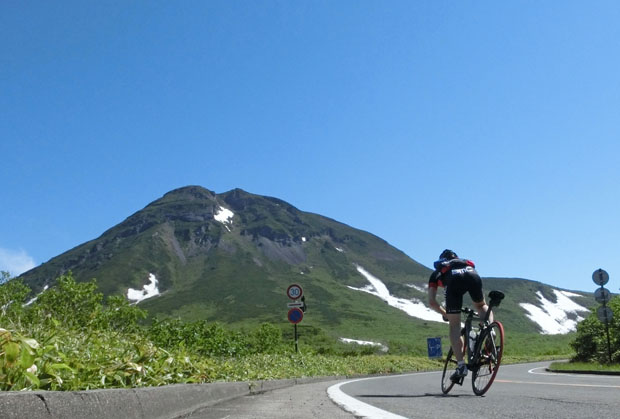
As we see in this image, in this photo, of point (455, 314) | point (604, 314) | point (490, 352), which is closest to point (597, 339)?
point (604, 314)

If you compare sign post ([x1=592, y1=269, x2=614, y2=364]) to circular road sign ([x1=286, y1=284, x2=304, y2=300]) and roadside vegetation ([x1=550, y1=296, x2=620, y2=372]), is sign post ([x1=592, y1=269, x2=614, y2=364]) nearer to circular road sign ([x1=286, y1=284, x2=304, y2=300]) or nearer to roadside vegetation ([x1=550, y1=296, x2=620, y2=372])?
roadside vegetation ([x1=550, y1=296, x2=620, y2=372])

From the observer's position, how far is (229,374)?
33.3ft

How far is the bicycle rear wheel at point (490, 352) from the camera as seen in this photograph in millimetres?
6230

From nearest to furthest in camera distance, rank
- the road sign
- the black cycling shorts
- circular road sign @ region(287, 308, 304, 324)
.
A: the black cycling shorts, the road sign, circular road sign @ region(287, 308, 304, 324)

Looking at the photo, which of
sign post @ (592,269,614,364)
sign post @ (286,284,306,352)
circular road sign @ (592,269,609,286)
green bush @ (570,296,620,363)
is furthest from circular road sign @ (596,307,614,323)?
sign post @ (286,284,306,352)

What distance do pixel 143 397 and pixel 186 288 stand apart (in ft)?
662

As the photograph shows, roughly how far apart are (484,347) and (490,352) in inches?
4.3

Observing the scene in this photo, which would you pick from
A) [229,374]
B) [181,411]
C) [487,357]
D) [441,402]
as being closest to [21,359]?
[181,411]

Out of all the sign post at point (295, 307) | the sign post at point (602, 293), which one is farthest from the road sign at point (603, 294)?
the sign post at point (295, 307)

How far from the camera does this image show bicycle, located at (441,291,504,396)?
20.5 ft

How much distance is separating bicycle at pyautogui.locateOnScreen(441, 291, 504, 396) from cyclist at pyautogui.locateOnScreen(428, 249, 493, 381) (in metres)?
0.10

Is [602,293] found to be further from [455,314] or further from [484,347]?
[484,347]

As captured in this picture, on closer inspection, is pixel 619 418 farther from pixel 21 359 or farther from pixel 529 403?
pixel 21 359

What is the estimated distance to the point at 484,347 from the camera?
21.1 feet
